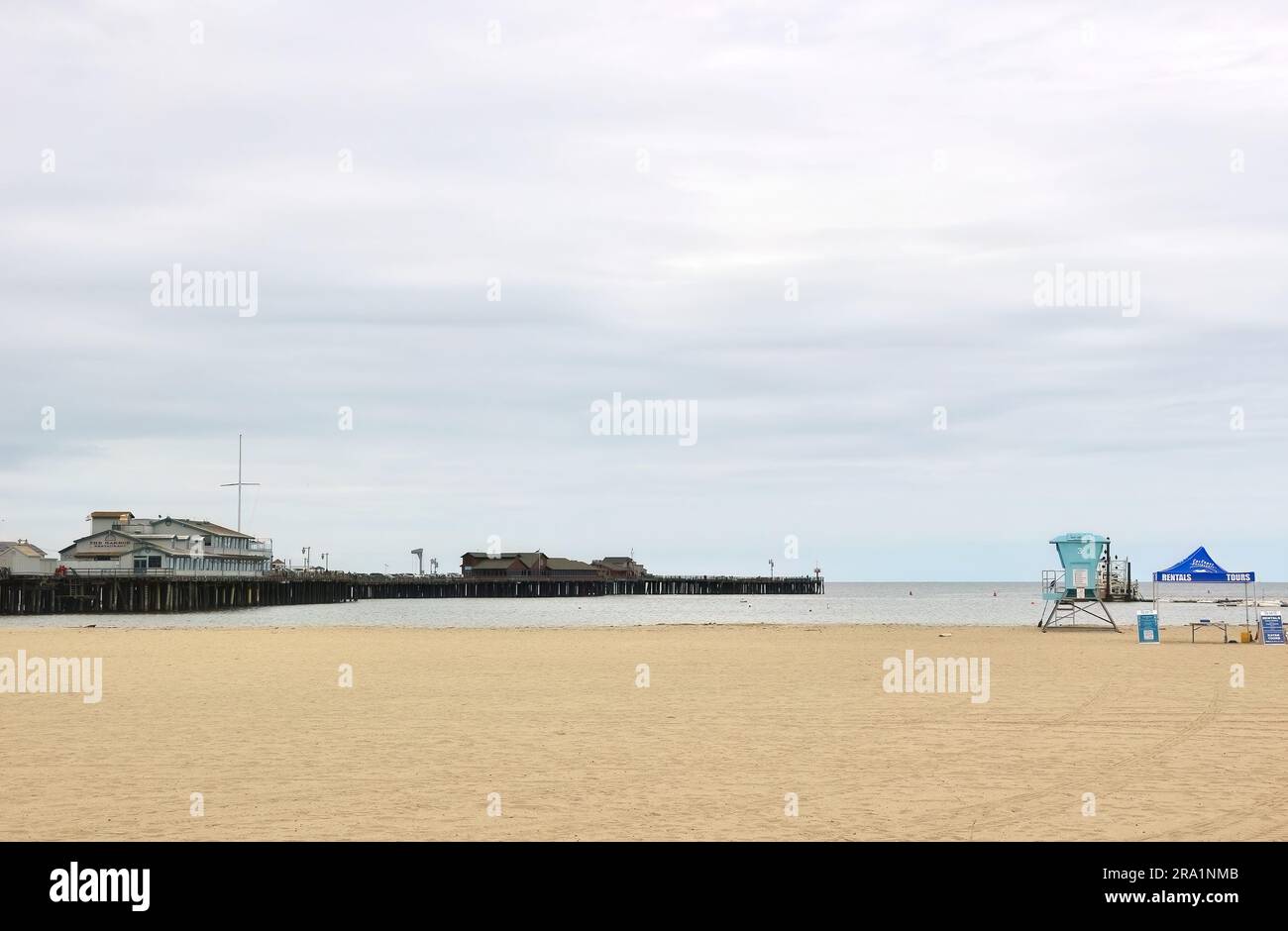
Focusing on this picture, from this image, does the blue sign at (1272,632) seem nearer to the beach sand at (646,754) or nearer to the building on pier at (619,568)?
the beach sand at (646,754)

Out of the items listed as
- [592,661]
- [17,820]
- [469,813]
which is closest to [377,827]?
[469,813]

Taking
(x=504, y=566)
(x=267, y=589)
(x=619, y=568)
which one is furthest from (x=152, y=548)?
(x=619, y=568)

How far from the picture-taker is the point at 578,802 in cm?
1008

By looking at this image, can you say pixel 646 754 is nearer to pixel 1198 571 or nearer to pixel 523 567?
pixel 1198 571

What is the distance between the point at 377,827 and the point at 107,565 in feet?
345

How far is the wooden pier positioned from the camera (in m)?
95.7

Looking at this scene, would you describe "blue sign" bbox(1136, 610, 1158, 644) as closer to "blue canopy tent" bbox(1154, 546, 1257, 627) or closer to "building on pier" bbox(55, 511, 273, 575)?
"blue canopy tent" bbox(1154, 546, 1257, 627)

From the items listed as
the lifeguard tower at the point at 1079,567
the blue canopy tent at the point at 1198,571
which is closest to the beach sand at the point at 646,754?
the blue canopy tent at the point at 1198,571

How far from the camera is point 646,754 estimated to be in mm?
12617

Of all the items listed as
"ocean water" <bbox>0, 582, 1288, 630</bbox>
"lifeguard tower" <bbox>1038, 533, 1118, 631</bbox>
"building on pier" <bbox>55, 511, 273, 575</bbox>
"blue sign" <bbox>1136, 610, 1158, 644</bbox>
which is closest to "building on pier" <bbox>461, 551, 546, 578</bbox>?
"building on pier" <bbox>55, 511, 273, 575</bbox>

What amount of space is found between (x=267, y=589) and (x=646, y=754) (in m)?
109

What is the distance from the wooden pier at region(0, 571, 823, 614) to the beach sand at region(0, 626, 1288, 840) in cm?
7917

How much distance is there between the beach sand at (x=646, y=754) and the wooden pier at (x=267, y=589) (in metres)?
79.2
